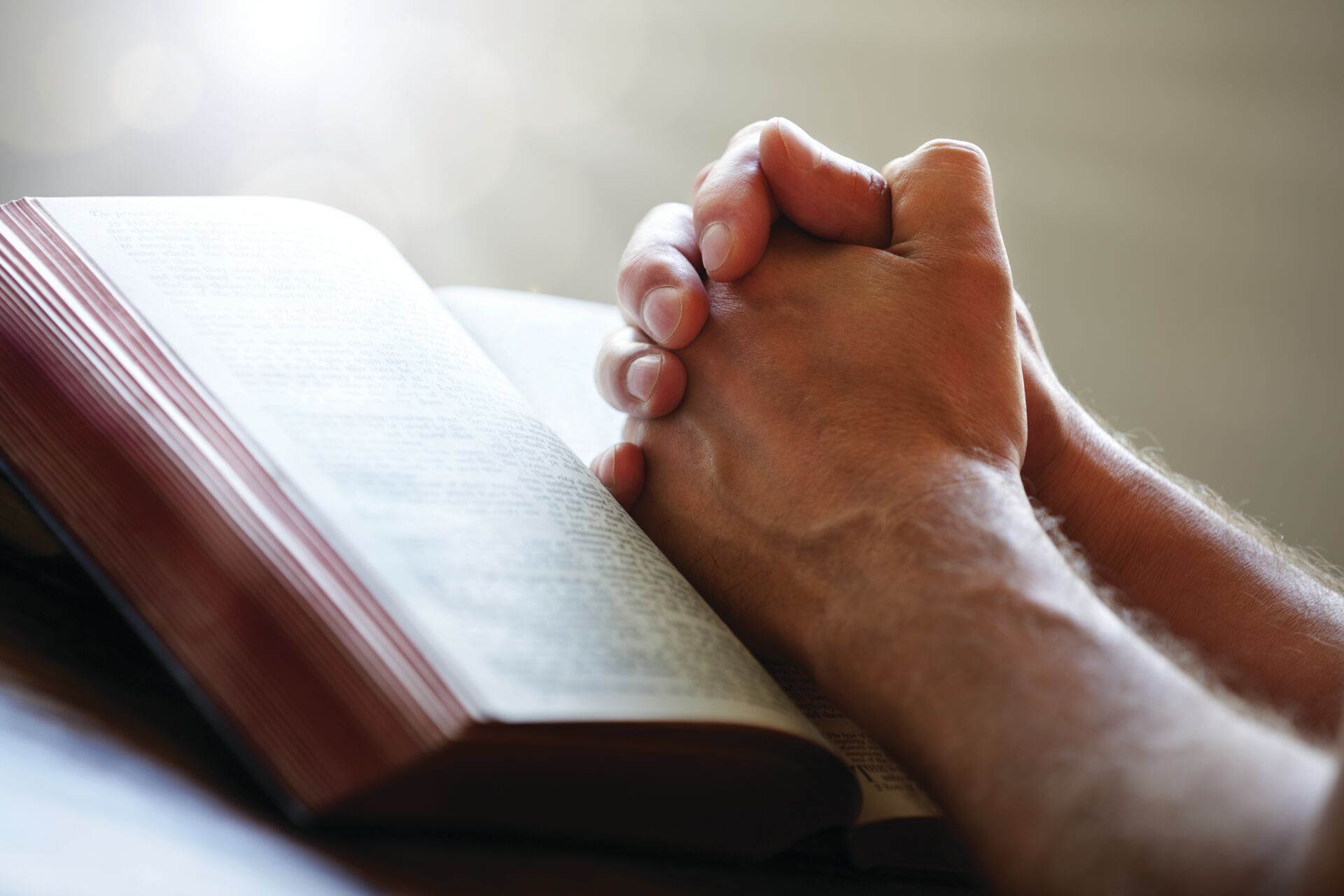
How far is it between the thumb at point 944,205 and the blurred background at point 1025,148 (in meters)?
0.98

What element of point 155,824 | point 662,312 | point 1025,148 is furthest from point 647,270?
point 1025,148

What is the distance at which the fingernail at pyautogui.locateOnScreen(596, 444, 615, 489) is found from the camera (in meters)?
0.50

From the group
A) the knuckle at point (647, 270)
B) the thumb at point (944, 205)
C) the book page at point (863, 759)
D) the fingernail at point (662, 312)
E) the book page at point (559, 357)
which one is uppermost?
the thumb at point (944, 205)

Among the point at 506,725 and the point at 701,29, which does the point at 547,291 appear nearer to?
the point at 701,29

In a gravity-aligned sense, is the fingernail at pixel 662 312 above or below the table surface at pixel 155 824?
above

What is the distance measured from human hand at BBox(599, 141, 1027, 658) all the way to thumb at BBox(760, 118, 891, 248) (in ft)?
0.04

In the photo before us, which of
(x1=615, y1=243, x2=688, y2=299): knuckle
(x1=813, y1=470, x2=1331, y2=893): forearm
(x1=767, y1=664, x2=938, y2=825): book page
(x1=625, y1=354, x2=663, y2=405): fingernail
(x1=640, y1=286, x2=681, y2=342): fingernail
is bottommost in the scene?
(x1=767, y1=664, x2=938, y2=825): book page

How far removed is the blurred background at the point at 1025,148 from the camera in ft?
4.39

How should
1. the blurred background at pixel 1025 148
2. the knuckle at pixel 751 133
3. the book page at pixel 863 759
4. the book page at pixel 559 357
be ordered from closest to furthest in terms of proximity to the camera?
the book page at pixel 863 759 → the book page at pixel 559 357 → the knuckle at pixel 751 133 → the blurred background at pixel 1025 148

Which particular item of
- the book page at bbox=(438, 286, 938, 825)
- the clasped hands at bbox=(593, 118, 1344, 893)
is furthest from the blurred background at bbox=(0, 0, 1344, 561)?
the clasped hands at bbox=(593, 118, 1344, 893)

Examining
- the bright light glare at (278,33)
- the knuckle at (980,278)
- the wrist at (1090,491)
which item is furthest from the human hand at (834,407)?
the bright light glare at (278,33)

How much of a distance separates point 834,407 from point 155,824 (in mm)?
324

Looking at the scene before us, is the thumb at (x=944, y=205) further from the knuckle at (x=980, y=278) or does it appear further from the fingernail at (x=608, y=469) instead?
the fingernail at (x=608, y=469)

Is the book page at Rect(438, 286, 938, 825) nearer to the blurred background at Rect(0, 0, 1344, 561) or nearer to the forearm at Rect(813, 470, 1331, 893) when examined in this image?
the forearm at Rect(813, 470, 1331, 893)
